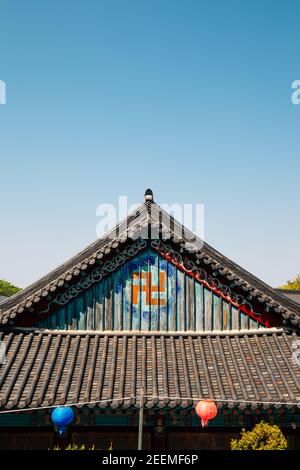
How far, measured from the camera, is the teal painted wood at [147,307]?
14.6 meters

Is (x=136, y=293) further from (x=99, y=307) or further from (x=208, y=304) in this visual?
(x=208, y=304)

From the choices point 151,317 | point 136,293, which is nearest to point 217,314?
point 151,317

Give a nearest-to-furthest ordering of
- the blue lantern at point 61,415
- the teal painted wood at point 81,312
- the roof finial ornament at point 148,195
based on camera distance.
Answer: the blue lantern at point 61,415 < the teal painted wood at point 81,312 < the roof finial ornament at point 148,195

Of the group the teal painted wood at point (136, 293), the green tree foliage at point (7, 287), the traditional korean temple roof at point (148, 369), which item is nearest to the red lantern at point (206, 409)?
the traditional korean temple roof at point (148, 369)

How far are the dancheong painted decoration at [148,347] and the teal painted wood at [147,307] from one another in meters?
0.03

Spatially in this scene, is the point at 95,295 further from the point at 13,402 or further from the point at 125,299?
the point at 13,402

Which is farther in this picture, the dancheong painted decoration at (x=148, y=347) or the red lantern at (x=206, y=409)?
the dancheong painted decoration at (x=148, y=347)

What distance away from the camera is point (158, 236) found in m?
14.8

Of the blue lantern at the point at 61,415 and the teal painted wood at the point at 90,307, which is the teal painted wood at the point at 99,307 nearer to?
the teal painted wood at the point at 90,307

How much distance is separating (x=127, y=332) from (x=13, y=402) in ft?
13.7

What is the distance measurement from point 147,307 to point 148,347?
52.6 inches

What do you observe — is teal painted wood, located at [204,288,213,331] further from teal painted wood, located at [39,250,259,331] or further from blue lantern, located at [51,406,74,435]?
blue lantern, located at [51,406,74,435]

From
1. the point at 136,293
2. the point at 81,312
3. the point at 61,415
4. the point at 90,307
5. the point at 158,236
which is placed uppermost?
the point at 158,236

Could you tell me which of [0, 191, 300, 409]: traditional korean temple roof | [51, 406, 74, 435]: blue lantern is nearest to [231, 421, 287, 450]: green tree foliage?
[0, 191, 300, 409]: traditional korean temple roof
